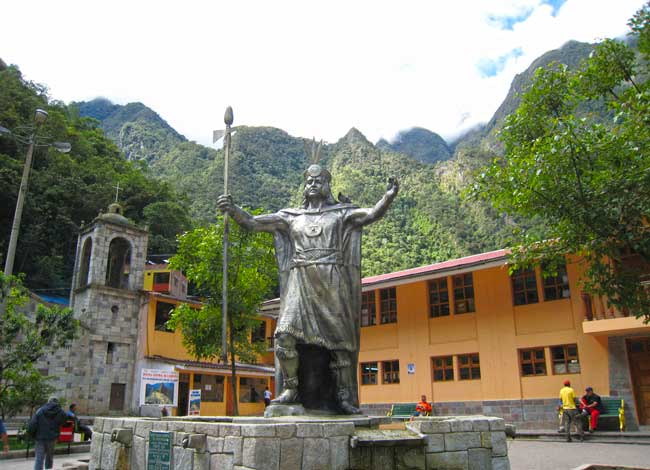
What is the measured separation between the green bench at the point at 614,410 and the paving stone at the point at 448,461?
35.4ft

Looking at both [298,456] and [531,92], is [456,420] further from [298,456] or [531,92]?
[531,92]

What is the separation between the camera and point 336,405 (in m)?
5.97

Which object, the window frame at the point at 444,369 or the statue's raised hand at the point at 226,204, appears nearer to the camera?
the statue's raised hand at the point at 226,204

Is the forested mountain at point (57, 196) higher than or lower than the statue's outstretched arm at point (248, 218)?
higher

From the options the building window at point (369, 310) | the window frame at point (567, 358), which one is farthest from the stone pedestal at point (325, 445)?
the building window at point (369, 310)

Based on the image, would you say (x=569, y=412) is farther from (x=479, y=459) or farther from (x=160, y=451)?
(x=160, y=451)

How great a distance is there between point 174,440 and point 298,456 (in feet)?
3.96

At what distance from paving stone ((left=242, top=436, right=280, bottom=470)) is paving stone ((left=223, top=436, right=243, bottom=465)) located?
7 cm

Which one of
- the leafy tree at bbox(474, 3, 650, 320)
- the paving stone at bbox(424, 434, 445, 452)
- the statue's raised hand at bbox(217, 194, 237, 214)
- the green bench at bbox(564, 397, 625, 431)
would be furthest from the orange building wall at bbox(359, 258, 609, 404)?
the paving stone at bbox(424, 434, 445, 452)

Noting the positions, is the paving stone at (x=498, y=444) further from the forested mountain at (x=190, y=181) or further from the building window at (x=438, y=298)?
the building window at (x=438, y=298)

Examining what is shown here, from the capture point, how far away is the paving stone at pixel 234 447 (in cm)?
408

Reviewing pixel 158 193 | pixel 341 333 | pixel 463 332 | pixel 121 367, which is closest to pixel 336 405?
pixel 341 333

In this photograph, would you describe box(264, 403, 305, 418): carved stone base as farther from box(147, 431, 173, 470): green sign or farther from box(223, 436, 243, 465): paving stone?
box(223, 436, 243, 465): paving stone

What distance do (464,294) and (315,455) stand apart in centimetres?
1512
